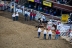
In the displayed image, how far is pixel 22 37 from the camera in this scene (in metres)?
34.6

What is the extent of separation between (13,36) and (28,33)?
2743 millimetres

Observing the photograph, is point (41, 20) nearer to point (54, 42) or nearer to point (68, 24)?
point (68, 24)

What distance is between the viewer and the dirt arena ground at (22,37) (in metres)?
31.5

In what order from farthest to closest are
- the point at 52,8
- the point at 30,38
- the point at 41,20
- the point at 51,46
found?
the point at 52,8, the point at 41,20, the point at 30,38, the point at 51,46

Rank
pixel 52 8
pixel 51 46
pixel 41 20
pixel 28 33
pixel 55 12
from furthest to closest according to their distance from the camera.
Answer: pixel 52 8 < pixel 55 12 < pixel 41 20 < pixel 28 33 < pixel 51 46

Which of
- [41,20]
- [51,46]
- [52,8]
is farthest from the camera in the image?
[52,8]

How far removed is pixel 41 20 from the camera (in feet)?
137

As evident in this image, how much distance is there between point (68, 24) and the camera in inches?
1462

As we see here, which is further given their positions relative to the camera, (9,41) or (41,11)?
(41,11)

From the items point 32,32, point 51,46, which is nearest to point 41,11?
point 32,32

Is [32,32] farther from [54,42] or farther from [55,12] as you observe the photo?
[55,12]

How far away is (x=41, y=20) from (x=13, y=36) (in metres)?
8.15

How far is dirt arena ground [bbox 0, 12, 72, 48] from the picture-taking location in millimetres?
31489

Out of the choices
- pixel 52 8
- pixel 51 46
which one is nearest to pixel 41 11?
Result: pixel 52 8
